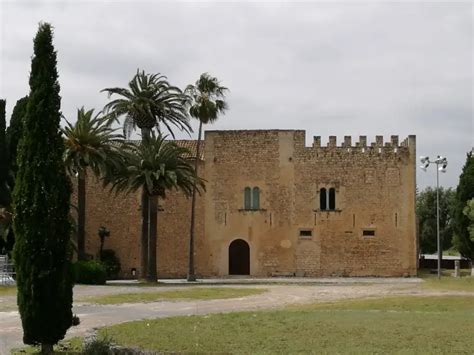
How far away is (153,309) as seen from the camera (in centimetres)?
2080

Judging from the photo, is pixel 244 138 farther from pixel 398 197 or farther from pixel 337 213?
pixel 398 197

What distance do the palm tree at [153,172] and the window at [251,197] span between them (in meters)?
7.48

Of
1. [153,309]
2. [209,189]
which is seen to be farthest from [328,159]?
[153,309]

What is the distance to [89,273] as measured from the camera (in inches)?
1310

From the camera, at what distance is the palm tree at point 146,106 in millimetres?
35719

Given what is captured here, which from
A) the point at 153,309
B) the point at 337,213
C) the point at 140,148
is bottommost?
the point at 153,309

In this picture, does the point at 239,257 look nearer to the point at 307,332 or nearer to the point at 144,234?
the point at 144,234

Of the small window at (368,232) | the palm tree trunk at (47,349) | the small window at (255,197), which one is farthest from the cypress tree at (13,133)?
the palm tree trunk at (47,349)

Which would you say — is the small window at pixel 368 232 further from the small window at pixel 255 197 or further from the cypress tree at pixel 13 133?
the cypress tree at pixel 13 133

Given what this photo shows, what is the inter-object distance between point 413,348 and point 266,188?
31493 mm

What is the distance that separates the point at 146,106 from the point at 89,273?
876cm

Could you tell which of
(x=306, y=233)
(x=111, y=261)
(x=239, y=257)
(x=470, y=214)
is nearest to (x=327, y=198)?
(x=306, y=233)

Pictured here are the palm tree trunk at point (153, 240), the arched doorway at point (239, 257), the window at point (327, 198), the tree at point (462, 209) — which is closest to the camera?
the palm tree trunk at point (153, 240)

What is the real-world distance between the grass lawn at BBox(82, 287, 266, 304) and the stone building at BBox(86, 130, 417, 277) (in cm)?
1311
